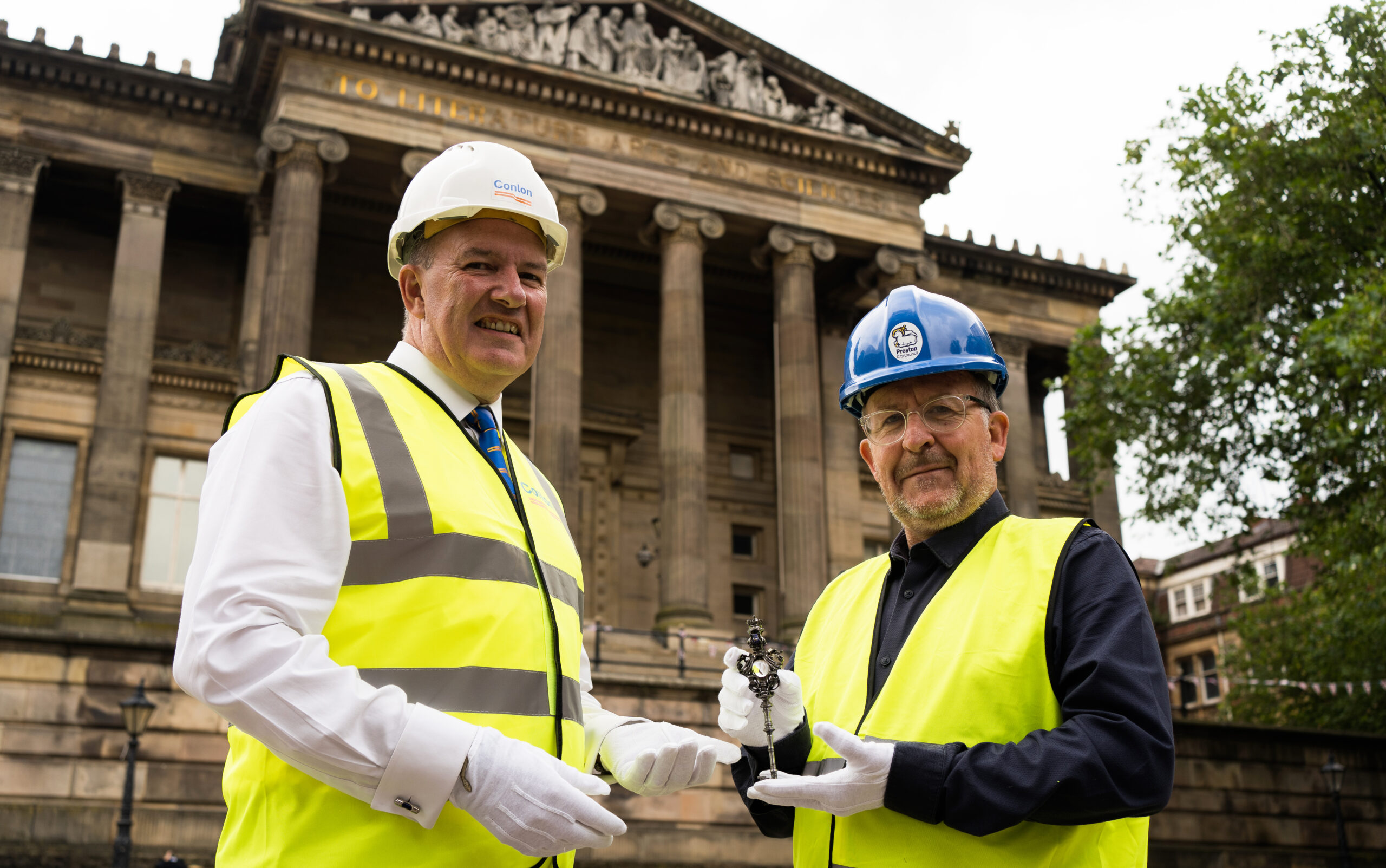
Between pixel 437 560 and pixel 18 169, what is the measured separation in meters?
27.1

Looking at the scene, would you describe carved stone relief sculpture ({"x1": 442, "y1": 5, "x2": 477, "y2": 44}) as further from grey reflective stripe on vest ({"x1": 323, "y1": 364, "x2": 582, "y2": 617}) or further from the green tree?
grey reflective stripe on vest ({"x1": 323, "y1": 364, "x2": 582, "y2": 617})

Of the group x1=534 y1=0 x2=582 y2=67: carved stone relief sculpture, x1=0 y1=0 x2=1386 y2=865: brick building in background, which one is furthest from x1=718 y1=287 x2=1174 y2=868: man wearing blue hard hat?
x1=534 y1=0 x2=582 y2=67: carved stone relief sculpture

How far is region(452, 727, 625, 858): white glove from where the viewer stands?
273 cm

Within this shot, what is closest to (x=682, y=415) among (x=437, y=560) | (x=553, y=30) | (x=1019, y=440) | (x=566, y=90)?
(x=566, y=90)

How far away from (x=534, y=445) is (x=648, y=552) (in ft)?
19.5

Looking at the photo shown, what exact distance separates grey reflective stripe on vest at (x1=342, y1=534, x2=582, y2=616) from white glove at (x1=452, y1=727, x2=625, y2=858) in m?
0.52

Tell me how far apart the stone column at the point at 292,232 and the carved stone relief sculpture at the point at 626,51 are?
314cm

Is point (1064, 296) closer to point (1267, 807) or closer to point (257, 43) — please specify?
point (1267, 807)

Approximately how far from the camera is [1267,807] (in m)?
23.5

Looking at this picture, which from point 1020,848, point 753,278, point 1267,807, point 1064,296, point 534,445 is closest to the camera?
point 1020,848

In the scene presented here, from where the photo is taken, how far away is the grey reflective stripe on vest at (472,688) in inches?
118

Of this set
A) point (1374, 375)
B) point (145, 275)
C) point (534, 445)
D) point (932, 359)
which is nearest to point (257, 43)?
point (145, 275)

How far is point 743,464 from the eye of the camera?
3459 cm

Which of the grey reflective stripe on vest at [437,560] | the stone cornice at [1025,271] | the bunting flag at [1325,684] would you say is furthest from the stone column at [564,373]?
the grey reflective stripe on vest at [437,560]
